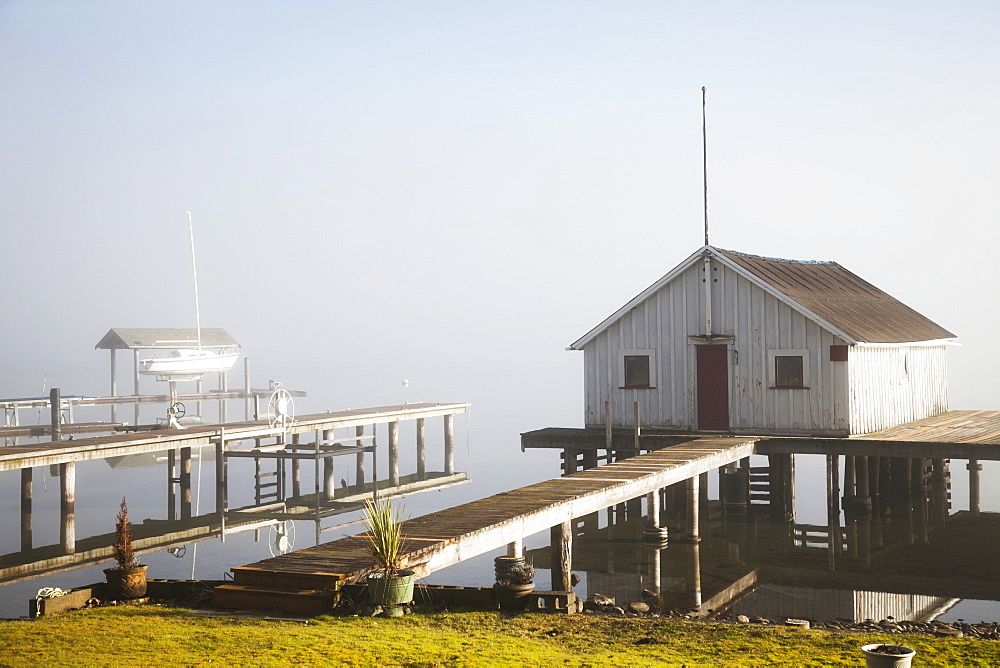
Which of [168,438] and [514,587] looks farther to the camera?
[168,438]

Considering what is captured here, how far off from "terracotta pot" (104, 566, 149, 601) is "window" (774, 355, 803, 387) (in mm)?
17867

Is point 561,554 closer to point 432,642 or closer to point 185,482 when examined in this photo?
point 432,642

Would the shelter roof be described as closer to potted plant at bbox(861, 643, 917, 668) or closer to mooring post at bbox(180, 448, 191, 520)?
mooring post at bbox(180, 448, 191, 520)

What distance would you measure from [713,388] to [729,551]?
5.37 m

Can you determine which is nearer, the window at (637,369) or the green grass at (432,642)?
the green grass at (432,642)

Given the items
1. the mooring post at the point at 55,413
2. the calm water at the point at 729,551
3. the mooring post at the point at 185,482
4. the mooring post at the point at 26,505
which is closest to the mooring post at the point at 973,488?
the calm water at the point at 729,551

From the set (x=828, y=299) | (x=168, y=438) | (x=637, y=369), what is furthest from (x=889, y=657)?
(x=168, y=438)

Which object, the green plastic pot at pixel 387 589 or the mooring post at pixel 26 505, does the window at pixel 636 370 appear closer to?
the mooring post at pixel 26 505

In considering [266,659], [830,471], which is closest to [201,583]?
[266,659]

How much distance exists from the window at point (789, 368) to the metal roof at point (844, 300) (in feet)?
3.73

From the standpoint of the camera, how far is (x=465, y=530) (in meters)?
15.5

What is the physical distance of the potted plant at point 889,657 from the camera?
965 centimetres

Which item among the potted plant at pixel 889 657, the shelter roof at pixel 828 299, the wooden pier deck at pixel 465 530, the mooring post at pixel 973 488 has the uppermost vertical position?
the shelter roof at pixel 828 299

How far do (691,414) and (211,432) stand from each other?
14.0 meters
